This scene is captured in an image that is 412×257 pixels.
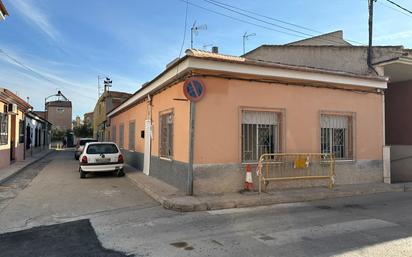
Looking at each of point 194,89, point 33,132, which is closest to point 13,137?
point 33,132

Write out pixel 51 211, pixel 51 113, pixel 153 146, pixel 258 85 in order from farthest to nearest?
pixel 51 113 → pixel 153 146 → pixel 258 85 → pixel 51 211

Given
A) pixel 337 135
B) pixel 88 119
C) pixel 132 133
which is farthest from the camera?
pixel 88 119

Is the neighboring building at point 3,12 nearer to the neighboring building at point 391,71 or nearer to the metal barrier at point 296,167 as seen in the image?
the metal barrier at point 296,167

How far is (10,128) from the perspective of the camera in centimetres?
1783

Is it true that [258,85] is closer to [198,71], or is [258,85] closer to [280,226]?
[198,71]

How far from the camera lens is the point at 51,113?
224 ft

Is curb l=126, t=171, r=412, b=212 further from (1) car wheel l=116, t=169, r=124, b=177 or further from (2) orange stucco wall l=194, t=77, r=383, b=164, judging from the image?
(1) car wheel l=116, t=169, r=124, b=177

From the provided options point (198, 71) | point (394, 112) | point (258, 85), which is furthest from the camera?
point (394, 112)

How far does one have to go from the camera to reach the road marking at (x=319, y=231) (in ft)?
17.9

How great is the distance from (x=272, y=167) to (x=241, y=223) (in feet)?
11.1

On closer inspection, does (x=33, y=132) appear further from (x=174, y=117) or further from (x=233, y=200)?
(x=233, y=200)

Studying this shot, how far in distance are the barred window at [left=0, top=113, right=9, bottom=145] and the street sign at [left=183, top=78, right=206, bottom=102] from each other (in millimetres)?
11621

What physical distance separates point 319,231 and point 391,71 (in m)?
9.21

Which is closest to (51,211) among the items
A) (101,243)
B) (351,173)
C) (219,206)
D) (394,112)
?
(101,243)
